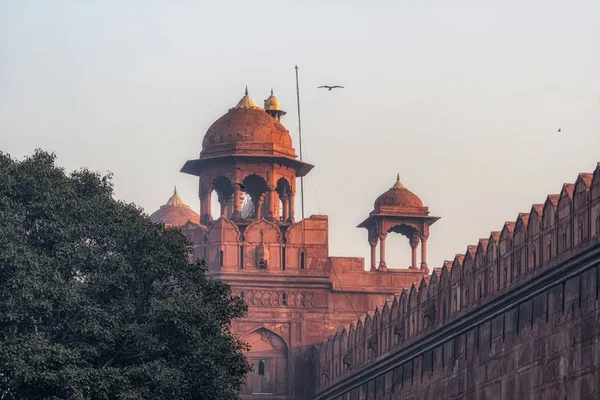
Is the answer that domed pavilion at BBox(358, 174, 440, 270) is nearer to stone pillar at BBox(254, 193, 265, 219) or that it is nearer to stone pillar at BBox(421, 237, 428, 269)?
stone pillar at BBox(421, 237, 428, 269)

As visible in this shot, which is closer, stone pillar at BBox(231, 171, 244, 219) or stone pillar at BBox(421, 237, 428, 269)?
stone pillar at BBox(231, 171, 244, 219)

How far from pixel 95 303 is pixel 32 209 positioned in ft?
7.47

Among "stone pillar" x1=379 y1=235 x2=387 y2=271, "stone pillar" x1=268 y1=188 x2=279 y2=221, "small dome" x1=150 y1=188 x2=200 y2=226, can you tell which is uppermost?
"small dome" x1=150 y1=188 x2=200 y2=226

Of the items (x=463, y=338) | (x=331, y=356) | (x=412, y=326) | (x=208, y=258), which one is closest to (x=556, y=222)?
(x=463, y=338)

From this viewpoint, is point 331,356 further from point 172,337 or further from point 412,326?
point 172,337

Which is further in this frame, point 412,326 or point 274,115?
point 274,115

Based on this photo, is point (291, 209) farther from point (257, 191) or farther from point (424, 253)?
point (424, 253)

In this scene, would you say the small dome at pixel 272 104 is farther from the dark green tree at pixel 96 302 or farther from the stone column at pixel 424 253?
the dark green tree at pixel 96 302

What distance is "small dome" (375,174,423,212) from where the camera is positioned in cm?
6969

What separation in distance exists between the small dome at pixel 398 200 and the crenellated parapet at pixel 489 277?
12.8m

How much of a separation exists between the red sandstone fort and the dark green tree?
5.23m

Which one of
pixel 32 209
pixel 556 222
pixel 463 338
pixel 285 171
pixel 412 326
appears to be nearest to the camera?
pixel 556 222

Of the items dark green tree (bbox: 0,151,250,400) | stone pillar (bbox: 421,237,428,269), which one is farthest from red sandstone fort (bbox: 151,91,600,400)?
dark green tree (bbox: 0,151,250,400)

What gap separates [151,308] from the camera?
Result: 36688 millimetres
